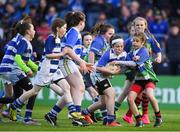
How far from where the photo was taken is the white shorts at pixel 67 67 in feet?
55.0

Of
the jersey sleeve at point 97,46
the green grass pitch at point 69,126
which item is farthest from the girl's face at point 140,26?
the green grass pitch at point 69,126

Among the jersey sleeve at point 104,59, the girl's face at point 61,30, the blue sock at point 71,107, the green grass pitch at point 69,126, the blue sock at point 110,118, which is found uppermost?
the girl's face at point 61,30

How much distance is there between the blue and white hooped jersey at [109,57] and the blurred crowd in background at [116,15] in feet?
31.4

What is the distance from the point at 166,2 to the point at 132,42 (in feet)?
41.7

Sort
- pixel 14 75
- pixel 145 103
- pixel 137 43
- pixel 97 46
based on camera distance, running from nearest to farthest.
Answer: pixel 137 43 < pixel 14 75 < pixel 97 46 < pixel 145 103

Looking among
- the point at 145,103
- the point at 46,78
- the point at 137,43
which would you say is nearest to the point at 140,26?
the point at 137,43

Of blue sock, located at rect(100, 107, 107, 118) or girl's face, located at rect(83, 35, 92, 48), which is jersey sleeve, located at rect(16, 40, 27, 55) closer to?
blue sock, located at rect(100, 107, 107, 118)

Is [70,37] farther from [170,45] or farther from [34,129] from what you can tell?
[170,45]

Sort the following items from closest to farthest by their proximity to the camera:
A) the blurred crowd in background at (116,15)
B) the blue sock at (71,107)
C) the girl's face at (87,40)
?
1. the blue sock at (71,107)
2. the girl's face at (87,40)
3. the blurred crowd in background at (116,15)

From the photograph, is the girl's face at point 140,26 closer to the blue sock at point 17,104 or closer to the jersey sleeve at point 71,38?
the jersey sleeve at point 71,38

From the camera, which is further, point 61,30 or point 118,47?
point 118,47

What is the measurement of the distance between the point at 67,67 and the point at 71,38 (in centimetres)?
66

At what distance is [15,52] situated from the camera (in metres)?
17.5

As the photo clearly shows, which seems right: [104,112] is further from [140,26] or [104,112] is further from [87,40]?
[87,40]
